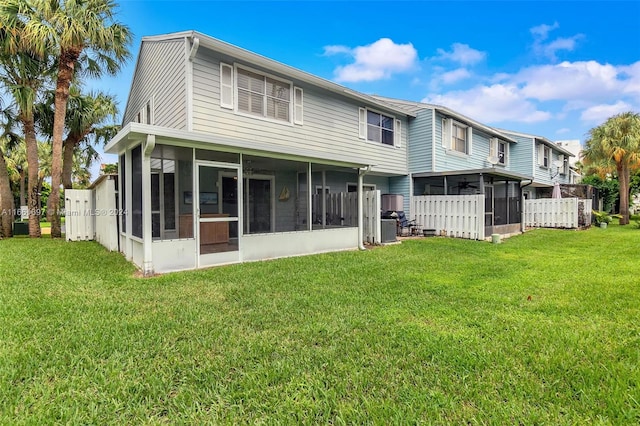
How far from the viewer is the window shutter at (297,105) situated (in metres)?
10.8

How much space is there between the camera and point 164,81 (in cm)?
996

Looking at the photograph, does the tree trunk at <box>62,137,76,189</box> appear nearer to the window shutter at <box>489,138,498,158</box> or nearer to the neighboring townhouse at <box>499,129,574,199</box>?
the window shutter at <box>489,138,498,158</box>

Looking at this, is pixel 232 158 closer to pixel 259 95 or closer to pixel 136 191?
pixel 136 191

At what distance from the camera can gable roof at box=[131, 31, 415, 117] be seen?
27.2ft

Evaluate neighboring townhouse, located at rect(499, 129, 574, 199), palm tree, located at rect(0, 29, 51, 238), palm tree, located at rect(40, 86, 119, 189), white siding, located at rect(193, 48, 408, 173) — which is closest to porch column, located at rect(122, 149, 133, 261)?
white siding, located at rect(193, 48, 408, 173)

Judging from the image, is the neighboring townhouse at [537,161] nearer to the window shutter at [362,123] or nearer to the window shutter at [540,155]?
the window shutter at [540,155]

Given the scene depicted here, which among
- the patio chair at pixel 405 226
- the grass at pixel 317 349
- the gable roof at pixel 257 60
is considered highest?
the gable roof at pixel 257 60

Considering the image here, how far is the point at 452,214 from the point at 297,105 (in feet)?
23.5

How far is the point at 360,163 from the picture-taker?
951 centimetres

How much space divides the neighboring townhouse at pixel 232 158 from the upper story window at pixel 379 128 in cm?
9

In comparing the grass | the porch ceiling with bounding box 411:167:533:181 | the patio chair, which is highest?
the porch ceiling with bounding box 411:167:533:181

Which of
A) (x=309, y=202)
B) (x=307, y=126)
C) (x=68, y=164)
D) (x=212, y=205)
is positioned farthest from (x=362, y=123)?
(x=68, y=164)

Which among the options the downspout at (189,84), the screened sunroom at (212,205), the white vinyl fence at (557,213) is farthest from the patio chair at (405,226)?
the downspout at (189,84)

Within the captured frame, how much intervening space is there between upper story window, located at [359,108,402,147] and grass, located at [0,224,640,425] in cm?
864
